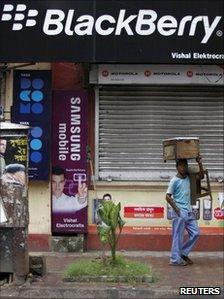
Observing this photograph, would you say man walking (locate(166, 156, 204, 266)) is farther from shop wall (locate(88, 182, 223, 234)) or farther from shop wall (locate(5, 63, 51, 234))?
shop wall (locate(5, 63, 51, 234))

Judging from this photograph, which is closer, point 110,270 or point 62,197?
point 110,270

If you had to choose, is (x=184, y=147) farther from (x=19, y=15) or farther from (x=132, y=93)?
(x=19, y=15)

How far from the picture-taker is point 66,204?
10.0 meters

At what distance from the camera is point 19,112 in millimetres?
9938

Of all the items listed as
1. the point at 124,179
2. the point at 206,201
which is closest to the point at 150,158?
the point at 124,179

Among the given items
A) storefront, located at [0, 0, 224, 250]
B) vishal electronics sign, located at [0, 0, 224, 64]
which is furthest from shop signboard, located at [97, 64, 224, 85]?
vishal electronics sign, located at [0, 0, 224, 64]

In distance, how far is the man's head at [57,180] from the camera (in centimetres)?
1002

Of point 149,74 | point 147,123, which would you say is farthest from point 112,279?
point 149,74

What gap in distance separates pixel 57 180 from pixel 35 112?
124 cm

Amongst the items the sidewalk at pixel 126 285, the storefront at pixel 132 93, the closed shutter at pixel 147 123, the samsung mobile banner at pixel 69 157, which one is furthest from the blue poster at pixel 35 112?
the sidewalk at pixel 126 285

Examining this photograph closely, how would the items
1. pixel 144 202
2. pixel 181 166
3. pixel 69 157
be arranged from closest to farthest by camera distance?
1. pixel 181 166
2. pixel 69 157
3. pixel 144 202

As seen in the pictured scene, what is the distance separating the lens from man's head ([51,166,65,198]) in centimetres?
1002

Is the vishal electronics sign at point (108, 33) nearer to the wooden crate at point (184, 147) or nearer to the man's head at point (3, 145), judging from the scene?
the wooden crate at point (184, 147)

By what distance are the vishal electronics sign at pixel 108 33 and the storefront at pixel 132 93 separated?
0.05ft
